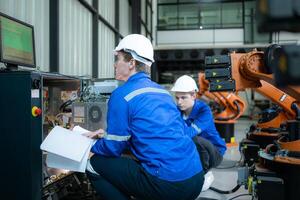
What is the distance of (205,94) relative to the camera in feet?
23.8

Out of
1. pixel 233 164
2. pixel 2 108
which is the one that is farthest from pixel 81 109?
pixel 233 164

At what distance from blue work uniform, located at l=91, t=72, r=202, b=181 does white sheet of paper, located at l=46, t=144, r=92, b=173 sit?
0.23 metres

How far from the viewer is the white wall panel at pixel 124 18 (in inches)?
336

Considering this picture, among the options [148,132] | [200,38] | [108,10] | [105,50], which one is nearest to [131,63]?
[148,132]

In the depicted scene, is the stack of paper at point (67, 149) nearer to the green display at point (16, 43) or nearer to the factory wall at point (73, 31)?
the green display at point (16, 43)

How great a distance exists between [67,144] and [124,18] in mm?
7255

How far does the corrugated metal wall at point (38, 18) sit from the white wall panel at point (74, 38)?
426 mm

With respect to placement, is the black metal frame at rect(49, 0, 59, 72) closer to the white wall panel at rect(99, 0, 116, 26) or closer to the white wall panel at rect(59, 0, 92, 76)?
the white wall panel at rect(59, 0, 92, 76)

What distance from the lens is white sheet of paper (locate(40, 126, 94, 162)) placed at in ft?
6.90

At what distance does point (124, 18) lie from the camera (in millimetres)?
8945

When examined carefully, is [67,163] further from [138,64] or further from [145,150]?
[138,64]

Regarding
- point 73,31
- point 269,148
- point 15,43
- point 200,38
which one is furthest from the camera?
point 200,38

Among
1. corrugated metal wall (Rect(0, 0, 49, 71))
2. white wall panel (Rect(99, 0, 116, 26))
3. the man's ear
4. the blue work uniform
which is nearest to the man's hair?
the man's ear

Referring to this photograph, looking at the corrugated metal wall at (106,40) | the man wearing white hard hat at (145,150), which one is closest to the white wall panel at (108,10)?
→ the corrugated metal wall at (106,40)
